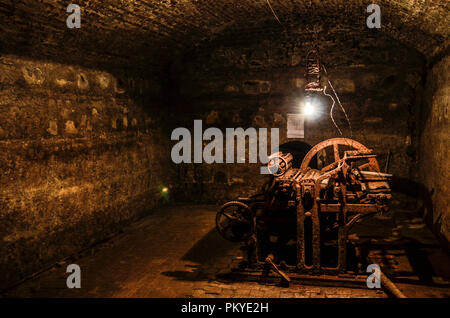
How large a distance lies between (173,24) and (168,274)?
4.37 m

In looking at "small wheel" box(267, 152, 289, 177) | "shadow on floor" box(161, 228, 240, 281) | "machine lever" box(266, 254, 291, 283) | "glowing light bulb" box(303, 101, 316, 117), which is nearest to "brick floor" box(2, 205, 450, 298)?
"shadow on floor" box(161, 228, 240, 281)

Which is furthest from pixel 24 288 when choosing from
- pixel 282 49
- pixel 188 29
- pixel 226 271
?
pixel 282 49

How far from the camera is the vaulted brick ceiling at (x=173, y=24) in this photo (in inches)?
185

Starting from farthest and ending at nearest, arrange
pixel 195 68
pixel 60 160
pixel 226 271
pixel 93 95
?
pixel 195 68 → pixel 93 95 → pixel 60 160 → pixel 226 271

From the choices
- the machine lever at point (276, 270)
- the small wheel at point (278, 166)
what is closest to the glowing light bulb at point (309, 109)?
the small wheel at point (278, 166)

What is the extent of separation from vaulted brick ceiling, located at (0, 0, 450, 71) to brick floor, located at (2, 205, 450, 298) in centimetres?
322

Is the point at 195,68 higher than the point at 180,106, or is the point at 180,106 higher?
the point at 195,68

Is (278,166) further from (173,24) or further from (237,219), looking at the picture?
(173,24)

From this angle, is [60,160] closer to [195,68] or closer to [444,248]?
[195,68]

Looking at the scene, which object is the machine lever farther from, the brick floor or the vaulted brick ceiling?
A: the vaulted brick ceiling

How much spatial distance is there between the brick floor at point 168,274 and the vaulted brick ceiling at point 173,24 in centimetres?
322

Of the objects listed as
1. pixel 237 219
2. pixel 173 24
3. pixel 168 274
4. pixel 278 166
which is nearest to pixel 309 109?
pixel 278 166

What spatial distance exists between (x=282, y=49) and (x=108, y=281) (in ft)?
19.8

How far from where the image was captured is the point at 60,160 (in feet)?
18.4
